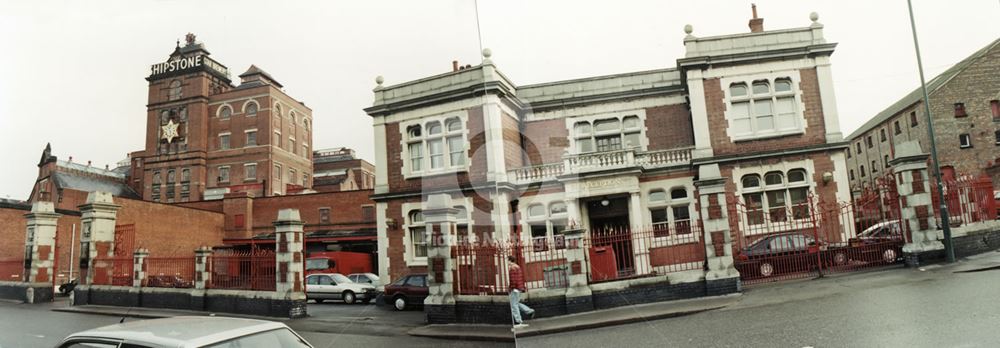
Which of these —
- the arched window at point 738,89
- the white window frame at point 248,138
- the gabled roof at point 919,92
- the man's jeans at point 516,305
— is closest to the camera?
the gabled roof at point 919,92

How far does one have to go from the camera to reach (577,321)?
11.6 feet

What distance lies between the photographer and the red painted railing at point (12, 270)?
113 inches

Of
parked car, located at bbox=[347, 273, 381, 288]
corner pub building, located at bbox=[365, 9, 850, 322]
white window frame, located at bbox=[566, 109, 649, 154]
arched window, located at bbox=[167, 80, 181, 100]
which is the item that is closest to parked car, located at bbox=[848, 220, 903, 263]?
corner pub building, located at bbox=[365, 9, 850, 322]

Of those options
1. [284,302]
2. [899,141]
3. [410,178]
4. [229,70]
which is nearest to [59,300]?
[284,302]

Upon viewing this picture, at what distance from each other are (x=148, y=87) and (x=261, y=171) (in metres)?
0.79

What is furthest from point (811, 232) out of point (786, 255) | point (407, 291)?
point (407, 291)

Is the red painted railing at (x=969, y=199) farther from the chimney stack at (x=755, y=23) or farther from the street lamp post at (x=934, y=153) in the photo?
the chimney stack at (x=755, y=23)

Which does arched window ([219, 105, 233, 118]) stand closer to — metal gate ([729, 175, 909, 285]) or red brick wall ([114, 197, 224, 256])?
red brick wall ([114, 197, 224, 256])

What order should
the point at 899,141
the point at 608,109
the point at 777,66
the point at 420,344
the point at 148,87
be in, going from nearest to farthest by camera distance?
the point at 420,344
the point at 148,87
the point at 777,66
the point at 608,109
the point at 899,141

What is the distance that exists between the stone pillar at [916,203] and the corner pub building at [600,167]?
1404 millimetres

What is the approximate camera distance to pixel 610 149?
3461 mm

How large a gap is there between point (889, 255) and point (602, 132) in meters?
3.98

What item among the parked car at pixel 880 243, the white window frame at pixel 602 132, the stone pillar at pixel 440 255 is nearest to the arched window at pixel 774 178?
the white window frame at pixel 602 132

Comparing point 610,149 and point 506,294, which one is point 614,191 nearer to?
point 610,149
